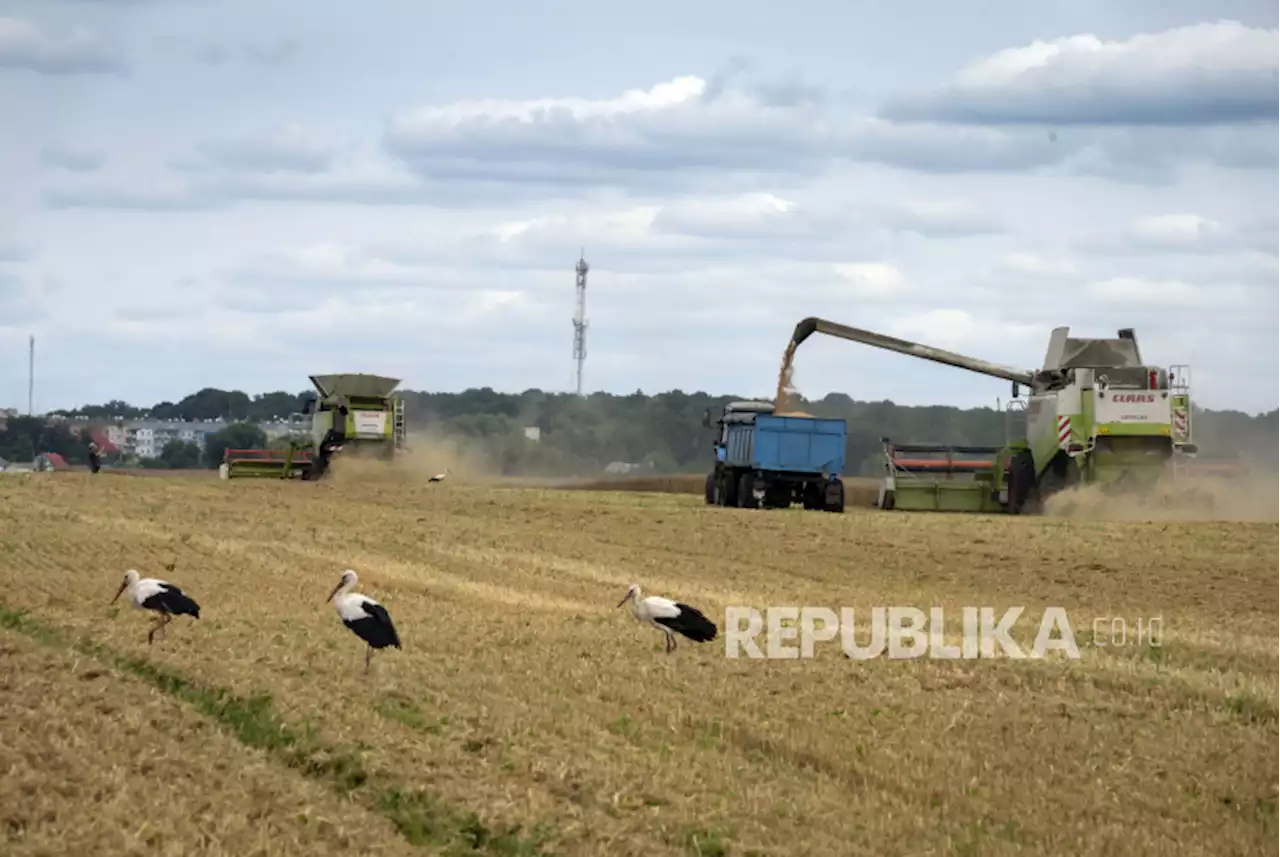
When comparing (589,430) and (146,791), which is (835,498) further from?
(589,430)

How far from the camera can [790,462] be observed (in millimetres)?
43781

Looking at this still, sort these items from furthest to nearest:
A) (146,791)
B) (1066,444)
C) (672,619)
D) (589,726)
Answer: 1. (1066,444)
2. (672,619)
3. (589,726)
4. (146,791)

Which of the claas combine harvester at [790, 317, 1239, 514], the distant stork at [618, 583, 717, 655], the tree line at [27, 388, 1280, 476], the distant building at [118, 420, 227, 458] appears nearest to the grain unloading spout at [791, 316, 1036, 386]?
the claas combine harvester at [790, 317, 1239, 514]

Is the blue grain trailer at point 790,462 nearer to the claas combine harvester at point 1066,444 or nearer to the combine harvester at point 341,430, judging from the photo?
the claas combine harvester at point 1066,444

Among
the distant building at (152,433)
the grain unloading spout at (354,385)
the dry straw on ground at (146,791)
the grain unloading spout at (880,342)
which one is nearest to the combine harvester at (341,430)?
the grain unloading spout at (354,385)

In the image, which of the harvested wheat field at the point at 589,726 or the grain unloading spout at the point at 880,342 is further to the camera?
the grain unloading spout at the point at 880,342

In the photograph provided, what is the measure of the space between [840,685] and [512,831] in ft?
19.4

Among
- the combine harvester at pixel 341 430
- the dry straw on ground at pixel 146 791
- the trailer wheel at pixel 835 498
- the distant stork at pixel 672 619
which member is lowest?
the dry straw on ground at pixel 146 791

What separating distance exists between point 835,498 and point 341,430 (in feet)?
60.6

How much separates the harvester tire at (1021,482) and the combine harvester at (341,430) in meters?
21.2

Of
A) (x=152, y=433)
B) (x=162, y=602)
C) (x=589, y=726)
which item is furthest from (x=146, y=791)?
(x=152, y=433)

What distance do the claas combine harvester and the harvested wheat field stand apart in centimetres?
1446

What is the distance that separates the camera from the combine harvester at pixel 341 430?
5616 centimetres

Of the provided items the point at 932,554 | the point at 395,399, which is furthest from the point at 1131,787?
the point at 395,399
